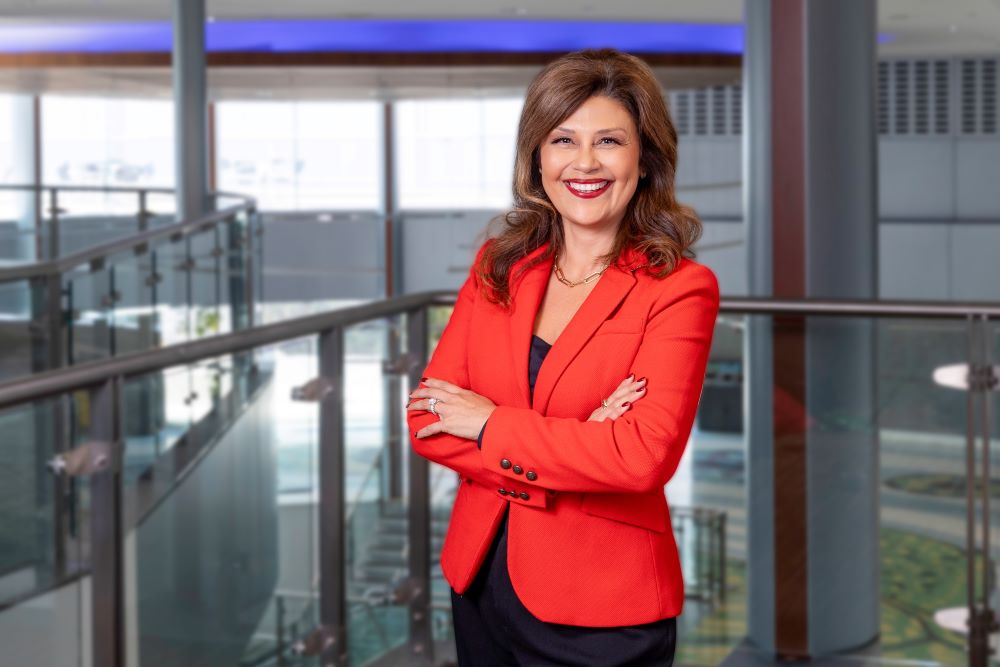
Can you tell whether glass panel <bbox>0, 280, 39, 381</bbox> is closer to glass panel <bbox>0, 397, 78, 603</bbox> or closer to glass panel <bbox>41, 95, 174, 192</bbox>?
glass panel <bbox>0, 397, 78, 603</bbox>

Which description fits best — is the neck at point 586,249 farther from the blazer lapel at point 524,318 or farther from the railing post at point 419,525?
the railing post at point 419,525

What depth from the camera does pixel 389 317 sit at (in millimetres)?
3498

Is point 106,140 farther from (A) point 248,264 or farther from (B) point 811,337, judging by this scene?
(B) point 811,337

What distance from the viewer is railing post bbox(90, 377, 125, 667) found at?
2.31 m

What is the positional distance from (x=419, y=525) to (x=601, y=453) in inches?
85.8

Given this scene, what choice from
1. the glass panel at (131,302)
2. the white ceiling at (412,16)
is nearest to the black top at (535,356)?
the glass panel at (131,302)

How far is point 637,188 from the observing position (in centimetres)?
179

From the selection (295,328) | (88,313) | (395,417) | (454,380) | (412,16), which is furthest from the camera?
(412,16)

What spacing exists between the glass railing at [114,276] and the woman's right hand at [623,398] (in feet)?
14.0

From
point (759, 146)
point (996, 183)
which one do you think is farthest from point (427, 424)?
point (996, 183)

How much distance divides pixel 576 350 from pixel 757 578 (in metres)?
2.45

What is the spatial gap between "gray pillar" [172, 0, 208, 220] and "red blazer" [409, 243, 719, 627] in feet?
24.9

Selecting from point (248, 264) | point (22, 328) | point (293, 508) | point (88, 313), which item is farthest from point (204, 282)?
point (293, 508)

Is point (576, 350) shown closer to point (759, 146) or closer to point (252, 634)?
point (252, 634)
